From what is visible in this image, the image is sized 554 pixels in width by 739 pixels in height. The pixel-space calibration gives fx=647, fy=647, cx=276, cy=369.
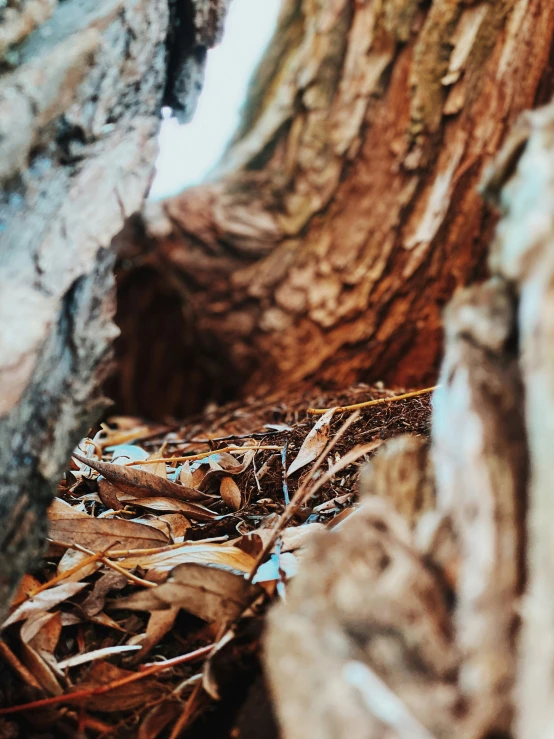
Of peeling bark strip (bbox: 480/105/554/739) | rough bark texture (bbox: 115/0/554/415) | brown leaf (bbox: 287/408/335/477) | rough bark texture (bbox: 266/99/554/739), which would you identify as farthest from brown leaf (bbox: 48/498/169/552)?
rough bark texture (bbox: 115/0/554/415)

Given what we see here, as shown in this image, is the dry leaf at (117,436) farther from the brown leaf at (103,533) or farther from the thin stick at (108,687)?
the thin stick at (108,687)

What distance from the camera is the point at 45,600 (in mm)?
771

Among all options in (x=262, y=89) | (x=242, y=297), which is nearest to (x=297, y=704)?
(x=242, y=297)

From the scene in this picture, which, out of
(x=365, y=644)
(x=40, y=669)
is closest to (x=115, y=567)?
(x=40, y=669)

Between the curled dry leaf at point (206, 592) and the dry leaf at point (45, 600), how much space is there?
0.41ft

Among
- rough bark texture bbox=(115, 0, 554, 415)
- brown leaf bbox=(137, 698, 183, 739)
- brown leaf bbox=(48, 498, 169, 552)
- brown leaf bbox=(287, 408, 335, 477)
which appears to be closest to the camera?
brown leaf bbox=(137, 698, 183, 739)

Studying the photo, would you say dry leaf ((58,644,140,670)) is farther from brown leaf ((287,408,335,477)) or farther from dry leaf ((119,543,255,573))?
brown leaf ((287,408,335,477))

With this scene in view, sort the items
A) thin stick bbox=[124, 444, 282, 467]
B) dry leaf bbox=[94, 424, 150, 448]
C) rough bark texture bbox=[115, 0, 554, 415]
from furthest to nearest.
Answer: rough bark texture bbox=[115, 0, 554, 415]
dry leaf bbox=[94, 424, 150, 448]
thin stick bbox=[124, 444, 282, 467]

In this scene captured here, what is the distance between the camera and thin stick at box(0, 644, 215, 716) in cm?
66

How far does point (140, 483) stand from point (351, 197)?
4.43ft

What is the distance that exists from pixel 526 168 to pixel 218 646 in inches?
20.8

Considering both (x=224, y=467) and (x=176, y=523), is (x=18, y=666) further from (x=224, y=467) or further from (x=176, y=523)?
(x=224, y=467)

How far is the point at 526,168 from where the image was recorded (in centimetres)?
46

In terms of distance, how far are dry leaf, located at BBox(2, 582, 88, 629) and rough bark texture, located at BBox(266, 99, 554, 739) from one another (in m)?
0.38
